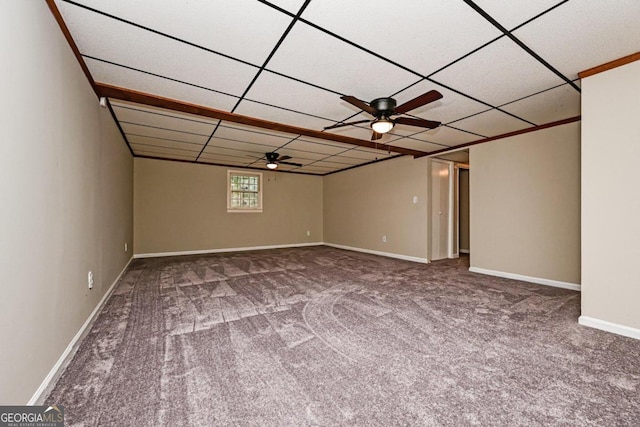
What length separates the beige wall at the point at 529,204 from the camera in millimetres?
3729

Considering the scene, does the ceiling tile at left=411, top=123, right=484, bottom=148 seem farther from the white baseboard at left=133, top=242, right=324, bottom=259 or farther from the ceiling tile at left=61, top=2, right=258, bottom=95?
the white baseboard at left=133, top=242, right=324, bottom=259

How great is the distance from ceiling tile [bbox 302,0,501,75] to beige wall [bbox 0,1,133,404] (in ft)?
5.29

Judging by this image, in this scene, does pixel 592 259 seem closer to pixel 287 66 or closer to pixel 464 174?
pixel 287 66

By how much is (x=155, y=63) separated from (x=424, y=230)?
5.20 metres

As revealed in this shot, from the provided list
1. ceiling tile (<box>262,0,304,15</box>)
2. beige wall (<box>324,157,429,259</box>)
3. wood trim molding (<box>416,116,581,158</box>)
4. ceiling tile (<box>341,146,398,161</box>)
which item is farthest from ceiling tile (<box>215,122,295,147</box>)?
wood trim molding (<box>416,116,581,158</box>)

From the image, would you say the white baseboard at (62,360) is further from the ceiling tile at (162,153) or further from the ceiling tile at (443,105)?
the ceiling tile at (443,105)

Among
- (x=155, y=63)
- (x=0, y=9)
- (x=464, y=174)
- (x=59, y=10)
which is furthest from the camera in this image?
(x=464, y=174)

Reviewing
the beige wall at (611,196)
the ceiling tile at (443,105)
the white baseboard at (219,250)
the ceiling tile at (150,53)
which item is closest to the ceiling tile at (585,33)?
the beige wall at (611,196)

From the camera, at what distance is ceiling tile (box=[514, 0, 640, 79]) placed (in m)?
1.74

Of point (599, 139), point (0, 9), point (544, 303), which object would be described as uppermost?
point (0, 9)

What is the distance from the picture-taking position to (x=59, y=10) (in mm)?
1740

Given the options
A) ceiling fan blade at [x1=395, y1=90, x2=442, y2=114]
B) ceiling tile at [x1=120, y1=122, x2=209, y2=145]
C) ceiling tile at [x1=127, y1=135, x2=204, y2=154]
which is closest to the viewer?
ceiling fan blade at [x1=395, y1=90, x2=442, y2=114]

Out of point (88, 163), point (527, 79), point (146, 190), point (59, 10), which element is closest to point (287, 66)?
point (59, 10)

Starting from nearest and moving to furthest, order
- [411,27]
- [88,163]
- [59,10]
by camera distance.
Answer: [59,10] → [411,27] → [88,163]
